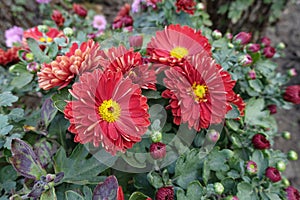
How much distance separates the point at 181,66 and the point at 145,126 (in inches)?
7.8

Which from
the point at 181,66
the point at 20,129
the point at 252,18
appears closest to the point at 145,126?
the point at 181,66

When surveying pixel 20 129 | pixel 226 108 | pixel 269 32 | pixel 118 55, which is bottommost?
pixel 269 32

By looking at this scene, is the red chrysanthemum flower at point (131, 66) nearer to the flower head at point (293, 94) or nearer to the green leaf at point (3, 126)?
the green leaf at point (3, 126)

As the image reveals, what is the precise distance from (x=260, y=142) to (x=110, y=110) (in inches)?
18.9

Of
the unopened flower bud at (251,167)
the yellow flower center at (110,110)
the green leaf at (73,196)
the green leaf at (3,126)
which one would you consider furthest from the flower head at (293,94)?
the green leaf at (3,126)

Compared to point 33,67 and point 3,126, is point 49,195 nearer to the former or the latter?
point 3,126

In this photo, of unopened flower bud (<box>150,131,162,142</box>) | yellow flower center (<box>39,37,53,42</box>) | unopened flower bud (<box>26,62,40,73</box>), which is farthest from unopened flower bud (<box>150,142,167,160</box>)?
yellow flower center (<box>39,37,53,42</box>)

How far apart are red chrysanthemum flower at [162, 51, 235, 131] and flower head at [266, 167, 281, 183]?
0.25 meters

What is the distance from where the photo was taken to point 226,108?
2.97 ft

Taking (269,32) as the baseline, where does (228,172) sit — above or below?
above

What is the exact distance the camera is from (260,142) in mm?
1062

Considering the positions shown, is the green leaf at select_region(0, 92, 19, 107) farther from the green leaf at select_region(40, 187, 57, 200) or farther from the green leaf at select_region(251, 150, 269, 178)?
the green leaf at select_region(251, 150, 269, 178)

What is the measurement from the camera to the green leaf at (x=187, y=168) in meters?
0.96

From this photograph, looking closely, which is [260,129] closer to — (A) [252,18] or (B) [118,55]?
(B) [118,55]
